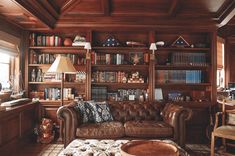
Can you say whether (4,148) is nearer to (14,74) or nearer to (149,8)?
(14,74)

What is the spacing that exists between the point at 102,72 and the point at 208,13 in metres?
2.50

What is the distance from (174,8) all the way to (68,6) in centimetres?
206

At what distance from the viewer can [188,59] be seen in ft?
15.1

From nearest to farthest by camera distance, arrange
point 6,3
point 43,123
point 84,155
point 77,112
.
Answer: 1. point 84,155
2. point 6,3
3. point 77,112
4. point 43,123

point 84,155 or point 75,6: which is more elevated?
point 75,6

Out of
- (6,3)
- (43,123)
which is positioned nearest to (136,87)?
(43,123)

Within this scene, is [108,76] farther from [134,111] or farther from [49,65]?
[49,65]

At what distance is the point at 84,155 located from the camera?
220 cm

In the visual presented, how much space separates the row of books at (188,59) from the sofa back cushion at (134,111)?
3.60 ft

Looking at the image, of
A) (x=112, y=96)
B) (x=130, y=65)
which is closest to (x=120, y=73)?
(x=130, y=65)

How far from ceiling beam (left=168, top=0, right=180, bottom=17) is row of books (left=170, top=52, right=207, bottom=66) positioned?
83 cm

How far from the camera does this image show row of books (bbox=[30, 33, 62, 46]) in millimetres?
4633

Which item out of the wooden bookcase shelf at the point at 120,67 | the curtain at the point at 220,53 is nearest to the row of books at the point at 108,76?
the wooden bookcase shelf at the point at 120,67

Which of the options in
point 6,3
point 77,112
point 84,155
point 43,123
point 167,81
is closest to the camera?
point 84,155
